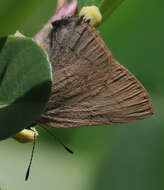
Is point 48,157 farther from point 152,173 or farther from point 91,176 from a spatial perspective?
point 152,173

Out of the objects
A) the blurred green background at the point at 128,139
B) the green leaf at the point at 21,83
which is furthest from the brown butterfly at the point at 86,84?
the blurred green background at the point at 128,139

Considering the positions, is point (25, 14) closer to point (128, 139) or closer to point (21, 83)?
point (21, 83)

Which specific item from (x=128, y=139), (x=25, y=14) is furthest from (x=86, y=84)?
(x=128, y=139)

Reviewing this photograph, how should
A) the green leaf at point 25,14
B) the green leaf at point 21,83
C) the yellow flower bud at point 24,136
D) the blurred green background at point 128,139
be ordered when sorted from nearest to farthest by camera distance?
1. the green leaf at point 21,83
2. the yellow flower bud at point 24,136
3. the green leaf at point 25,14
4. the blurred green background at point 128,139

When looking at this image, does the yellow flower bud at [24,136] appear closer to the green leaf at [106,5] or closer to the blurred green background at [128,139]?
the green leaf at [106,5]

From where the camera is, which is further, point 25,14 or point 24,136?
point 25,14

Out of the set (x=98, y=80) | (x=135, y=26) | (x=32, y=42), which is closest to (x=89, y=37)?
(x=98, y=80)
